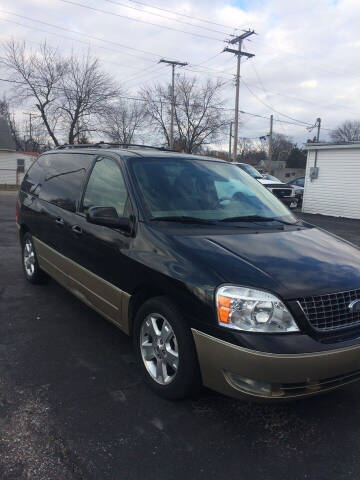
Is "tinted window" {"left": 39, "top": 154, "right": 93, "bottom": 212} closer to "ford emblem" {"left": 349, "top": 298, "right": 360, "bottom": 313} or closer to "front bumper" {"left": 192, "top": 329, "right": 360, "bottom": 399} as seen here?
"front bumper" {"left": 192, "top": 329, "right": 360, "bottom": 399}

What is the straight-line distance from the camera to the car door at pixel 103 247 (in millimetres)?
3326

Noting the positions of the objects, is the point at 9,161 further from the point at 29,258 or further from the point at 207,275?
the point at 207,275

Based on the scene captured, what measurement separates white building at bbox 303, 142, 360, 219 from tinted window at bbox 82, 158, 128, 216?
15251mm

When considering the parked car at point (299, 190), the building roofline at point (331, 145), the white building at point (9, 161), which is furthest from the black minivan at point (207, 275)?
the white building at point (9, 161)

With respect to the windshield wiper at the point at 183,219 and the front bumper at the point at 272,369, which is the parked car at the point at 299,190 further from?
the front bumper at the point at 272,369

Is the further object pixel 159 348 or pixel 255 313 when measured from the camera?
pixel 159 348

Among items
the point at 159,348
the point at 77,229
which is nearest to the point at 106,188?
the point at 77,229

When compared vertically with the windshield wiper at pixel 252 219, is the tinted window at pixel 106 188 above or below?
above

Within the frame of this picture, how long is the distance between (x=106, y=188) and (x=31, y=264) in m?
2.35

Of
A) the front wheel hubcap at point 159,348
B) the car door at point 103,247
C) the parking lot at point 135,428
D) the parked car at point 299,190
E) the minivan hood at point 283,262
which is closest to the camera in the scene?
the parking lot at point 135,428

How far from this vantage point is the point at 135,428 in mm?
2635

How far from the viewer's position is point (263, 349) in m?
2.34

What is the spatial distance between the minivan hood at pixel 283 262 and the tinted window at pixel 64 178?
6.22ft

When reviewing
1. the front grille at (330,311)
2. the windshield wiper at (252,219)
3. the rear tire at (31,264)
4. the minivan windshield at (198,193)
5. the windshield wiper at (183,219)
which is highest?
→ the minivan windshield at (198,193)
